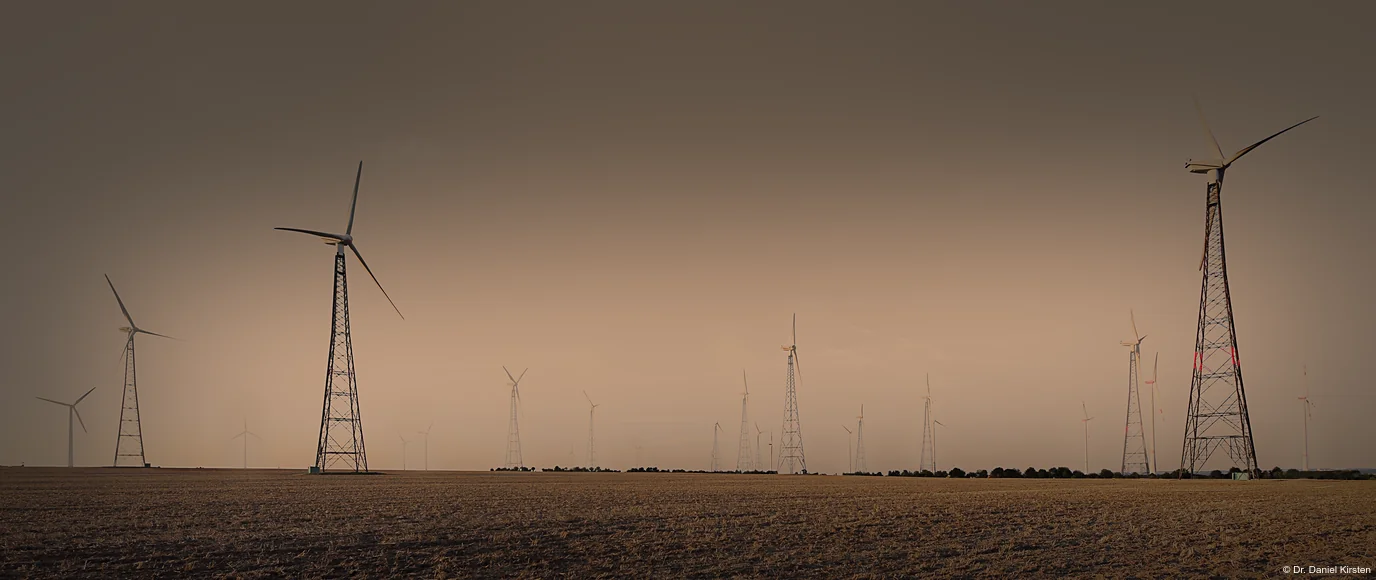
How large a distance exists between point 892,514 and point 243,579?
26.9 meters

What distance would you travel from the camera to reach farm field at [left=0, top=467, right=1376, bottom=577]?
935 inches

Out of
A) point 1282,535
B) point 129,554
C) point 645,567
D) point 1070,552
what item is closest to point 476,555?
point 645,567

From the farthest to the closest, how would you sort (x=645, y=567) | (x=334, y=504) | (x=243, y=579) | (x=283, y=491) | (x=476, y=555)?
(x=283, y=491), (x=334, y=504), (x=476, y=555), (x=645, y=567), (x=243, y=579)

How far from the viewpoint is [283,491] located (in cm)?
5769

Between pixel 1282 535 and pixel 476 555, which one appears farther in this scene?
pixel 1282 535

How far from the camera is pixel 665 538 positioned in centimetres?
3014

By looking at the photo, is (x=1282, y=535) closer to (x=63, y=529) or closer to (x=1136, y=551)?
(x=1136, y=551)

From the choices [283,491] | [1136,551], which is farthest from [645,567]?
[283,491]

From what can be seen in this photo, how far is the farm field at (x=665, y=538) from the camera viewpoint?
77.9 ft

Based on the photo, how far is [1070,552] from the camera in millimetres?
27156

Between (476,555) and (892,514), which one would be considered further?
(892,514)

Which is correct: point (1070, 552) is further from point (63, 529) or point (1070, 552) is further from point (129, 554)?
point (63, 529)

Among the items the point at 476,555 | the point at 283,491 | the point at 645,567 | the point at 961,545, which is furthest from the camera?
the point at 283,491

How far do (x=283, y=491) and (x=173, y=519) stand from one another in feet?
78.1
